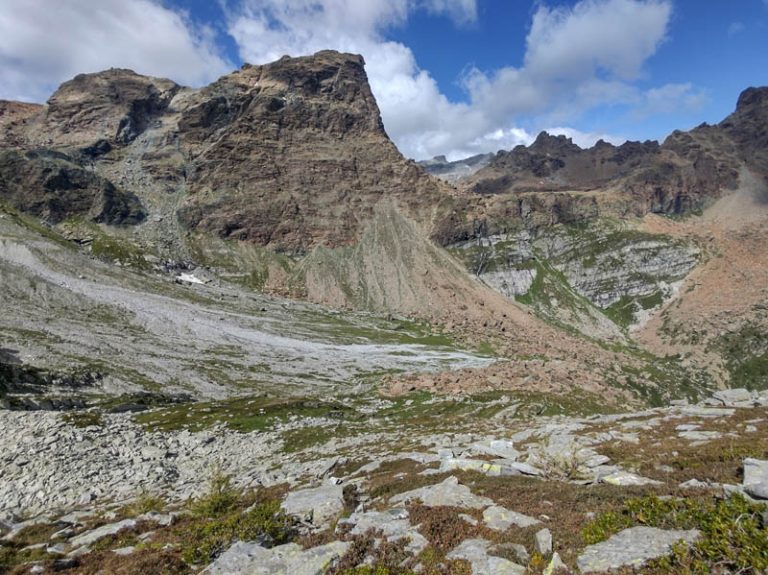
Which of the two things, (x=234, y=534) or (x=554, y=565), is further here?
(x=234, y=534)

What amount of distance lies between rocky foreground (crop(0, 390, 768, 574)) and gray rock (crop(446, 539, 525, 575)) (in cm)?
6

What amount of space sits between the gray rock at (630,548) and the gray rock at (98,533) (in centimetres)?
1892

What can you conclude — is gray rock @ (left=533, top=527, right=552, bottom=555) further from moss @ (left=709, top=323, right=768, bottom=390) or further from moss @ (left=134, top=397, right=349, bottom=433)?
moss @ (left=709, top=323, right=768, bottom=390)

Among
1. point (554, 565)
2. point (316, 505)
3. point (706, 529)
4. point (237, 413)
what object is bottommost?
point (237, 413)

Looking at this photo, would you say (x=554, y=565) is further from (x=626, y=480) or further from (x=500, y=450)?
(x=500, y=450)

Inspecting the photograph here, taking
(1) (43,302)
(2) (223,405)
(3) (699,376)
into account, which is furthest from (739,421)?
(3) (699,376)

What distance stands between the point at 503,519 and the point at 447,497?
332 cm

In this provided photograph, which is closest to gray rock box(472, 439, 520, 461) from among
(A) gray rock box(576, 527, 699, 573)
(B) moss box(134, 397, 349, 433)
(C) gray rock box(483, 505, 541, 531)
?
(C) gray rock box(483, 505, 541, 531)

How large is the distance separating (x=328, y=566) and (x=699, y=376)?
21025 centimetres

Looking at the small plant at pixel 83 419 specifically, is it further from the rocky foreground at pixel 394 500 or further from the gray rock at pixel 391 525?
the gray rock at pixel 391 525

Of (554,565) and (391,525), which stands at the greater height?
(554,565)

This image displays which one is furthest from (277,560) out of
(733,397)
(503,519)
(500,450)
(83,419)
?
(733,397)

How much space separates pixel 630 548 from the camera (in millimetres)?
10523

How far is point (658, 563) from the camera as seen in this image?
31.3 feet
